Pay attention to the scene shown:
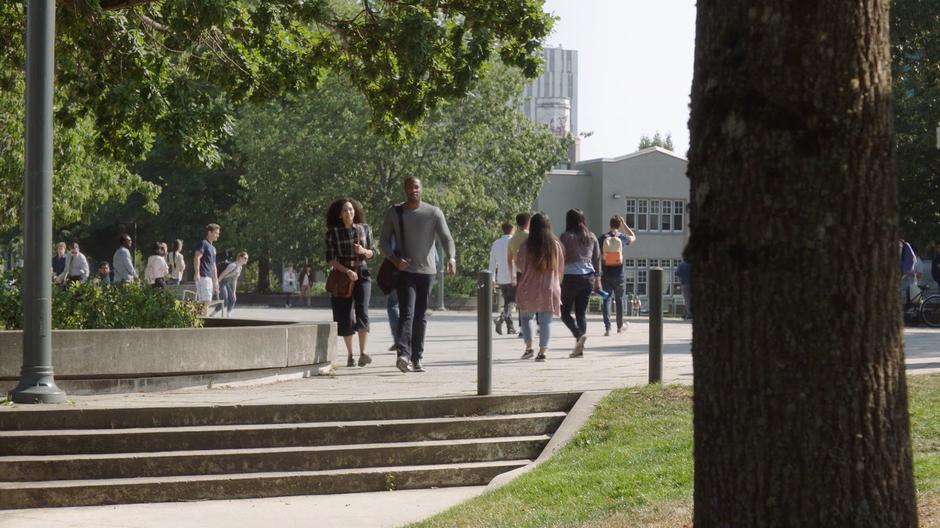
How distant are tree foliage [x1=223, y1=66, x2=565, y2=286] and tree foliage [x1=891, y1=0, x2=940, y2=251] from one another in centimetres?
1492

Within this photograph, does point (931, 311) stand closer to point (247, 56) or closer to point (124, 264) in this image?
point (124, 264)

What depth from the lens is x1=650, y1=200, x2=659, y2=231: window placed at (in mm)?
70500

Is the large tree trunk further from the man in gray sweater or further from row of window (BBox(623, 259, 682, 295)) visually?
row of window (BBox(623, 259, 682, 295))

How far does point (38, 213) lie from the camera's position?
9.53 meters

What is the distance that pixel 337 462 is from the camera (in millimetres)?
8781

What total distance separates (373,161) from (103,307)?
118ft

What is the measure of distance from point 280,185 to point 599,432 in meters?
41.0

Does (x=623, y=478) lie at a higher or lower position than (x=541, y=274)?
lower

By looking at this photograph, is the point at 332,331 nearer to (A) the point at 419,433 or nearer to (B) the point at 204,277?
(A) the point at 419,433

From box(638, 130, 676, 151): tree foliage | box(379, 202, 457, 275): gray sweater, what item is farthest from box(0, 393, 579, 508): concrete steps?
box(638, 130, 676, 151): tree foliage

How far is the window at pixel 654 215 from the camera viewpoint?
7050cm

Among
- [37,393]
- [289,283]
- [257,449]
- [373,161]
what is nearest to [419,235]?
[257,449]

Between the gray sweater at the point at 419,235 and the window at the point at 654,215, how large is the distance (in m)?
58.3

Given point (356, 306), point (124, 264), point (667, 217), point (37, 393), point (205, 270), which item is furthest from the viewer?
point (667, 217)
